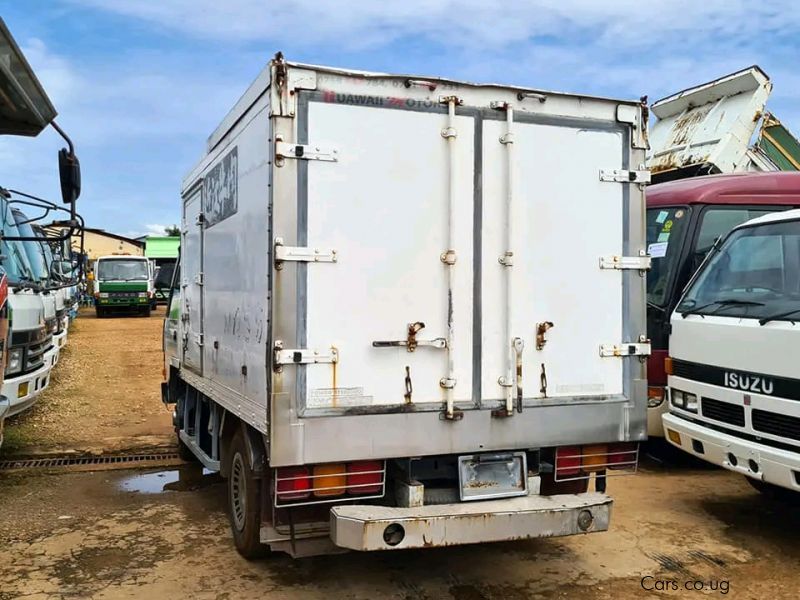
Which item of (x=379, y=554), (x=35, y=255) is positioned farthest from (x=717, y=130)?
(x=35, y=255)

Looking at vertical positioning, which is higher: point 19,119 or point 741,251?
point 19,119

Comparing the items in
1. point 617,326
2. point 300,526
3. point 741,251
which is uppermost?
point 741,251

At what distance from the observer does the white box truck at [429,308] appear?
376cm

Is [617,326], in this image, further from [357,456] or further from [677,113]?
[677,113]

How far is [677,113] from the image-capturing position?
10.5 meters

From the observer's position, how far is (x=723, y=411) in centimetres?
508

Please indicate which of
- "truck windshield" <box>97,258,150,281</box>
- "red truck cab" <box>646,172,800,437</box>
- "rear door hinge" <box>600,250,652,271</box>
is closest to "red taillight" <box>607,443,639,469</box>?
"rear door hinge" <box>600,250,652,271</box>

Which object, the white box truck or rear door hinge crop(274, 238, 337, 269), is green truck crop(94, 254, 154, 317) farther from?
rear door hinge crop(274, 238, 337, 269)

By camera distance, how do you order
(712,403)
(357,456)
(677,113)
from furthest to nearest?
1. (677,113)
2. (712,403)
3. (357,456)

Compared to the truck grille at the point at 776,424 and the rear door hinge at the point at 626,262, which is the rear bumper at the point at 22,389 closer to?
the rear door hinge at the point at 626,262

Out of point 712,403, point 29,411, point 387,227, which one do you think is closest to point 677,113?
point 712,403

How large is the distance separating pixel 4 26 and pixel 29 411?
7288 millimetres

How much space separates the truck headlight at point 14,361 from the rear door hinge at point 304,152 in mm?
4279

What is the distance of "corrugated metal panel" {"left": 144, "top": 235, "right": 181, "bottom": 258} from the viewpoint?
104ft
